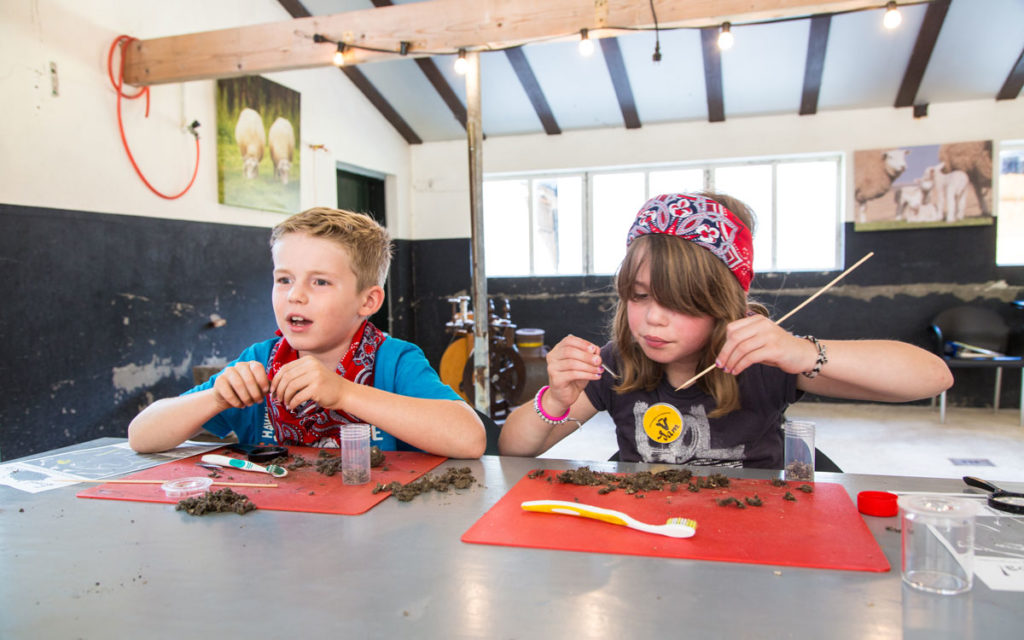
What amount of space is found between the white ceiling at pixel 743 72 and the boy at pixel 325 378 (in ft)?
12.6

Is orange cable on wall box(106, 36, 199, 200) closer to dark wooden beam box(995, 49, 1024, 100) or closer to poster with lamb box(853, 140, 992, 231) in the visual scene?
poster with lamb box(853, 140, 992, 231)

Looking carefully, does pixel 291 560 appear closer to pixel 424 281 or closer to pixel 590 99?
pixel 590 99

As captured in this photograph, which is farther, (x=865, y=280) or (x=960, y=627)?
(x=865, y=280)

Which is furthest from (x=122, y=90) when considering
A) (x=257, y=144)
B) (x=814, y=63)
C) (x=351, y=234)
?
(x=814, y=63)

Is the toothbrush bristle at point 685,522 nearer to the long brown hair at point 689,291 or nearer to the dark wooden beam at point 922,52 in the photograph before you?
the long brown hair at point 689,291

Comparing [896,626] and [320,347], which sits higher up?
[320,347]

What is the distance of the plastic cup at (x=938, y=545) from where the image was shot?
0.77 metres

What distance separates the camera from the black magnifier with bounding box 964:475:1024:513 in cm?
100

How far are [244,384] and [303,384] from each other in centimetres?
14

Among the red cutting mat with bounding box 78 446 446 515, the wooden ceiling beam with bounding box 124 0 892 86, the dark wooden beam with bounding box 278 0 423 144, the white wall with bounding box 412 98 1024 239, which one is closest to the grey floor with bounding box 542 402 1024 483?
the white wall with bounding box 412 98 1024 239

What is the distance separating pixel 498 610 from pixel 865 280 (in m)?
6.93

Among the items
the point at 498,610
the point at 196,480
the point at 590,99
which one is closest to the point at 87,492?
the point at 196,480

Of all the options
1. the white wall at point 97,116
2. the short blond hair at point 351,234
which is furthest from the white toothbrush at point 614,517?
the white wall at point 97,116

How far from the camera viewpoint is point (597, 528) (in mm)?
966
